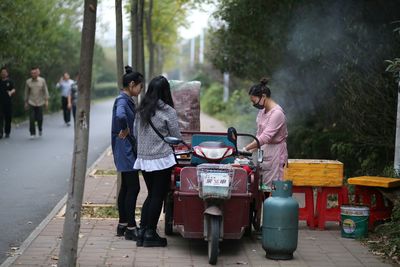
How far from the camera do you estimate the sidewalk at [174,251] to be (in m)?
7.47

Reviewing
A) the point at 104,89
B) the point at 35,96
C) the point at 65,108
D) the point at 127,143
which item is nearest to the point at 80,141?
the point at 127,143

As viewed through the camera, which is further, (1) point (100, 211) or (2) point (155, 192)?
(1) point (100, 211)

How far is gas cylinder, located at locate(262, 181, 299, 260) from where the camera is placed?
753cm

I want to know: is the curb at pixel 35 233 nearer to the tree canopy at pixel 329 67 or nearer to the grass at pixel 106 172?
the grass at pixel 106 172

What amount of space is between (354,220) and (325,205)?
24.3 inches

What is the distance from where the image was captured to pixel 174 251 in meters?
7.96

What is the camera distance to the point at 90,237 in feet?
28.0

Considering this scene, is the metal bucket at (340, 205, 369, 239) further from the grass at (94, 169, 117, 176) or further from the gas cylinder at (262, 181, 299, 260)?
the grass at (94, 169, 117, 176)

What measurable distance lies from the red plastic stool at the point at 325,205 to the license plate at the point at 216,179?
7.02 ft

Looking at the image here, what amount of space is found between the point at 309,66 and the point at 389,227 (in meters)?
6.80

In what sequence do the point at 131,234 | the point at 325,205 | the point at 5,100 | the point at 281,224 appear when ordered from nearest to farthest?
the point at 281,224 → the point at 131,234 → the point at 325,205 → the point at 5,100

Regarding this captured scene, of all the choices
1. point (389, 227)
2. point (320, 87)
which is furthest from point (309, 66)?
point (389, 227)

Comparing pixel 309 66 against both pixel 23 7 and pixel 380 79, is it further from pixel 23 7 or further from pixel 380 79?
pixel 23 7

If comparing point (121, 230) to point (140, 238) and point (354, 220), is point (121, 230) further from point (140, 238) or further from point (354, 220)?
point (354, 220)
